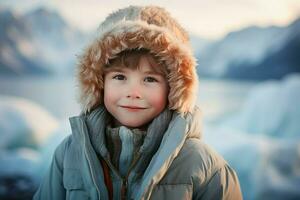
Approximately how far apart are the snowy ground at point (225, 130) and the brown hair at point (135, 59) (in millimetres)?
1097

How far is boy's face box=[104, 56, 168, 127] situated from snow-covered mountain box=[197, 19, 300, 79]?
118cm

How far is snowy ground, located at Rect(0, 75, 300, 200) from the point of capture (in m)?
2.22

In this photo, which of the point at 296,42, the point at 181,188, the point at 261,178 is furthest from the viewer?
the point at 296,42

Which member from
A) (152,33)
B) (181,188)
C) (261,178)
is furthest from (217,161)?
(261,178)

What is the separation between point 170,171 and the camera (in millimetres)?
1216

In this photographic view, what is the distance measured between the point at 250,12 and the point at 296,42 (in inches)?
11.8

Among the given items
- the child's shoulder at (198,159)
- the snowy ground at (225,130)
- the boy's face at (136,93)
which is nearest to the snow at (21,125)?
the snowy ground at (225,130)

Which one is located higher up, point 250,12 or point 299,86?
point 250,12

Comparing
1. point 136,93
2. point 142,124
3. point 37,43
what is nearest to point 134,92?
point 136,93

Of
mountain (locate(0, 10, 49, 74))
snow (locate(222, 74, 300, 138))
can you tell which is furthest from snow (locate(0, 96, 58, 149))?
snow (locate(222, 74, 300, 138))

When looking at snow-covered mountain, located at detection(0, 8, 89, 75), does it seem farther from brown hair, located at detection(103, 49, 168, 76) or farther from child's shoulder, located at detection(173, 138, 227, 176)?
child's shoulder, located at detection(173, 138, 227, 176)

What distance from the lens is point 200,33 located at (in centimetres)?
237

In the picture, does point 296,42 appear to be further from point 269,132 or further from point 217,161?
point 217,161

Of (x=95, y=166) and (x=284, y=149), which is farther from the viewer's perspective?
(x=284, y=149)
